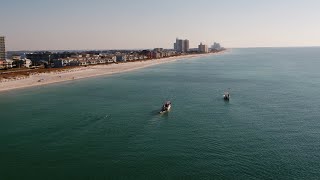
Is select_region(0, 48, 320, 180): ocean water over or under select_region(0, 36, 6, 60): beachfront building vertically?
under

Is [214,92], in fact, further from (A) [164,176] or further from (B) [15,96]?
(A) [164,176]

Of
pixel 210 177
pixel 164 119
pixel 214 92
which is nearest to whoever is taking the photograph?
pixel 210 177

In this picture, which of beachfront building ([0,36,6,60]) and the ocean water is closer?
the ocean water

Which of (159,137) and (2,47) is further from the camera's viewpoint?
(2,47)

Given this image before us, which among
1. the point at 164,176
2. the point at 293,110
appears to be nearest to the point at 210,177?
the point at 164,176

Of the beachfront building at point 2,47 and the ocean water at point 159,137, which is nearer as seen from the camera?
the ocean water at point 159,137

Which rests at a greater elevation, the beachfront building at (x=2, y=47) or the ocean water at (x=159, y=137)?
the beachfront building at (x=2, y=47)

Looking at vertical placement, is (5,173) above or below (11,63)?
below

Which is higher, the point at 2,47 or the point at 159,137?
the point at 2,47
